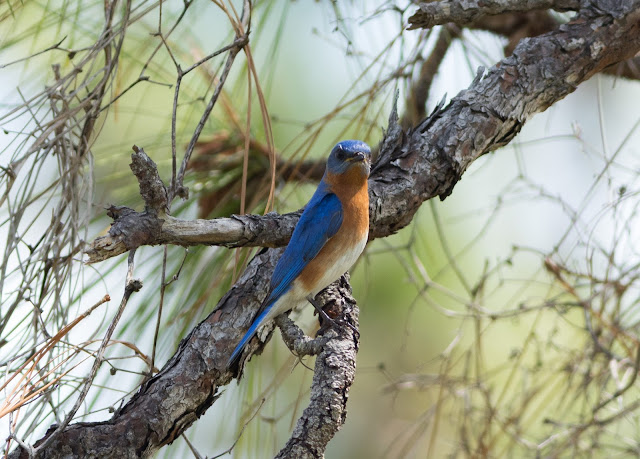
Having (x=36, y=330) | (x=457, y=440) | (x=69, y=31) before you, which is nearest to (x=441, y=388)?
(x=457, y=440)

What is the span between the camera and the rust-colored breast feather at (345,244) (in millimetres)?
2371

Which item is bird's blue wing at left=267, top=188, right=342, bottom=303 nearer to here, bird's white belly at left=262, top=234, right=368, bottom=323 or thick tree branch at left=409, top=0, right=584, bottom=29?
bird's white belly at left=262, top=234, right=368, bottom=323

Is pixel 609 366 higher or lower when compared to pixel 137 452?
higher

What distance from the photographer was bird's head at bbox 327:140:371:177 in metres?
2.50

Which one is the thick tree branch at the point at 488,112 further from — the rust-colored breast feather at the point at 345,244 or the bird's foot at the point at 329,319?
the bird's foot at the point at 329,319

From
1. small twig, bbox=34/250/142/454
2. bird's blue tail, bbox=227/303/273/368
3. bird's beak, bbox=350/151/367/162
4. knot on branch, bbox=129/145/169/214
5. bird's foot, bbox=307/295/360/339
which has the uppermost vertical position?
bird's beak, bbox=350/151/367/162

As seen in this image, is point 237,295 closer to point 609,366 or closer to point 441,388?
point 441,388

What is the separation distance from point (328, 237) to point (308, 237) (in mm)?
148

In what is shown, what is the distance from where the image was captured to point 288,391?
311 cm

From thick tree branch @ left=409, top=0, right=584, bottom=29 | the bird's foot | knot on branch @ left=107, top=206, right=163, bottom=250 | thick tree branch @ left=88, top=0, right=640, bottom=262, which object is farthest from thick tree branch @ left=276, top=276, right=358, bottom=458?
thick tree branch @ left=409, top=0, right=584, bottom=29

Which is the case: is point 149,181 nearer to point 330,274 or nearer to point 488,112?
point 330,274

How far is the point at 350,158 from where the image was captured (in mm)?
2514

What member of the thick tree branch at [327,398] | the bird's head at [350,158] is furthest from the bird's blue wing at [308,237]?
the thick tree branch at [327,398]

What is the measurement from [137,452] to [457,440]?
1.62 m
